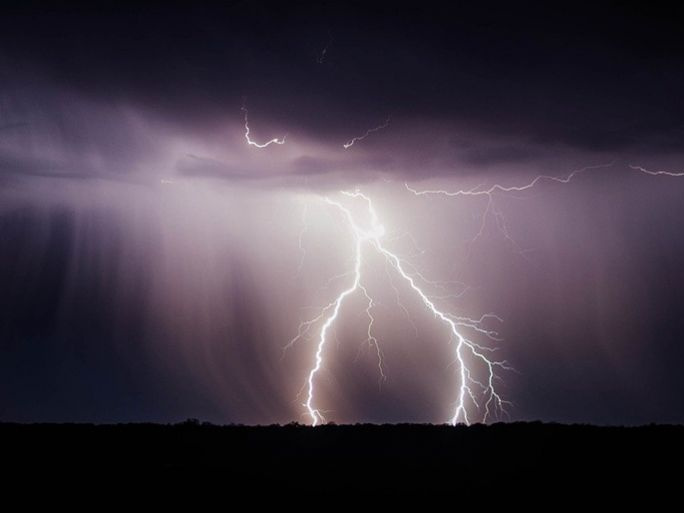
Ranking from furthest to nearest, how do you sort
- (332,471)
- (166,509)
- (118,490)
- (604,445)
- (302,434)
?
(302,434)
(604,445)
(332,471)
(118,490)
(166,509)

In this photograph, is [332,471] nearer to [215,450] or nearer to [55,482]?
[215,450]

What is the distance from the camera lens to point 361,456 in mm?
9773

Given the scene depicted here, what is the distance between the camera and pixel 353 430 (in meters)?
11.2

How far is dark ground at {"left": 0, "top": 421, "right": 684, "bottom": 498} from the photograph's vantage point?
333 inches

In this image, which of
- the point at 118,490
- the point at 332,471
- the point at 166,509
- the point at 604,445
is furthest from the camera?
the point at 604,445

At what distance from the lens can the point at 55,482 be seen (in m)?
8.37

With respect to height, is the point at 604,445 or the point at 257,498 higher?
the point at 604,445

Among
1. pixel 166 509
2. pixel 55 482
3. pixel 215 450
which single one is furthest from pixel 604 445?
pixel 55 482

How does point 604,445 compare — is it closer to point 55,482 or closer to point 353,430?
point 353,430

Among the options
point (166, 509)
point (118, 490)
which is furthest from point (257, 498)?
point (118, 490)

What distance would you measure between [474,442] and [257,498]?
3.61m

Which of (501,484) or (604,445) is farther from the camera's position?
(604,445)

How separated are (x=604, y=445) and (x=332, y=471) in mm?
3689

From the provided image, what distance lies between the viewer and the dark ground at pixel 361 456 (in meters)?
8.45
